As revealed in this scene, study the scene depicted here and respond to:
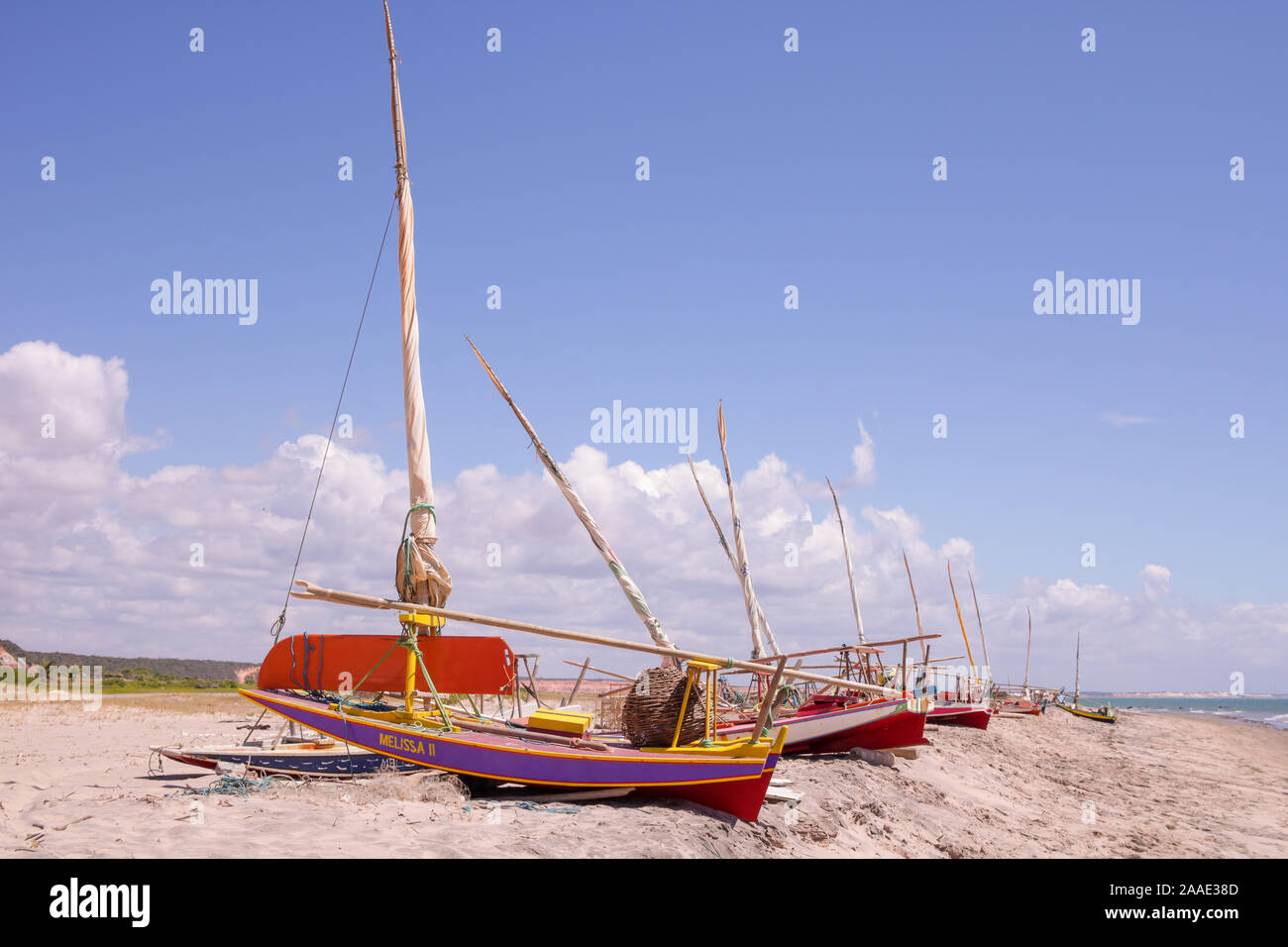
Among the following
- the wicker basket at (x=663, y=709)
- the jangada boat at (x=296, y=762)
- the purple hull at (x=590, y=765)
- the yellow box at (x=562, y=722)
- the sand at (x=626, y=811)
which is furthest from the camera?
the yellow box at (x=562, y=722)

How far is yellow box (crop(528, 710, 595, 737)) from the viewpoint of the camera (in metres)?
15.2

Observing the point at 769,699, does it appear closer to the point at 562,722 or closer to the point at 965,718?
the point at 562,722

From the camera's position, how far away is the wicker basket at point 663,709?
14.4 m

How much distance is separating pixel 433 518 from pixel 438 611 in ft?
7.88

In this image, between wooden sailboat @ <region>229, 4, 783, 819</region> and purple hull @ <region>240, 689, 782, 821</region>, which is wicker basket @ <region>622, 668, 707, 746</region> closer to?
wooden sailboat @ <region>229, 4, 783, 819</region>

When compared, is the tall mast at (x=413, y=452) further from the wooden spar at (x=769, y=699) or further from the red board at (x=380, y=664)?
the wooden spar at (x=769, y=699)

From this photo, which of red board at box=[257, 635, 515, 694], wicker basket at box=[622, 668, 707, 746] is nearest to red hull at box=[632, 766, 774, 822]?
wicker basket at box=[622, 668, 707, 746]

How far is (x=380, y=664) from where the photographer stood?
1509 centimetres

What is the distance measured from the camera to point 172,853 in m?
8.45

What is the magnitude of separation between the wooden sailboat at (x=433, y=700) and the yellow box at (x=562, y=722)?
0.03m

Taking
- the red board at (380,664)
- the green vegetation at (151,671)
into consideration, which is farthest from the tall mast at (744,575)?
the green vegetation at (151,671)

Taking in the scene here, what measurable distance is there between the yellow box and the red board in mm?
1178
